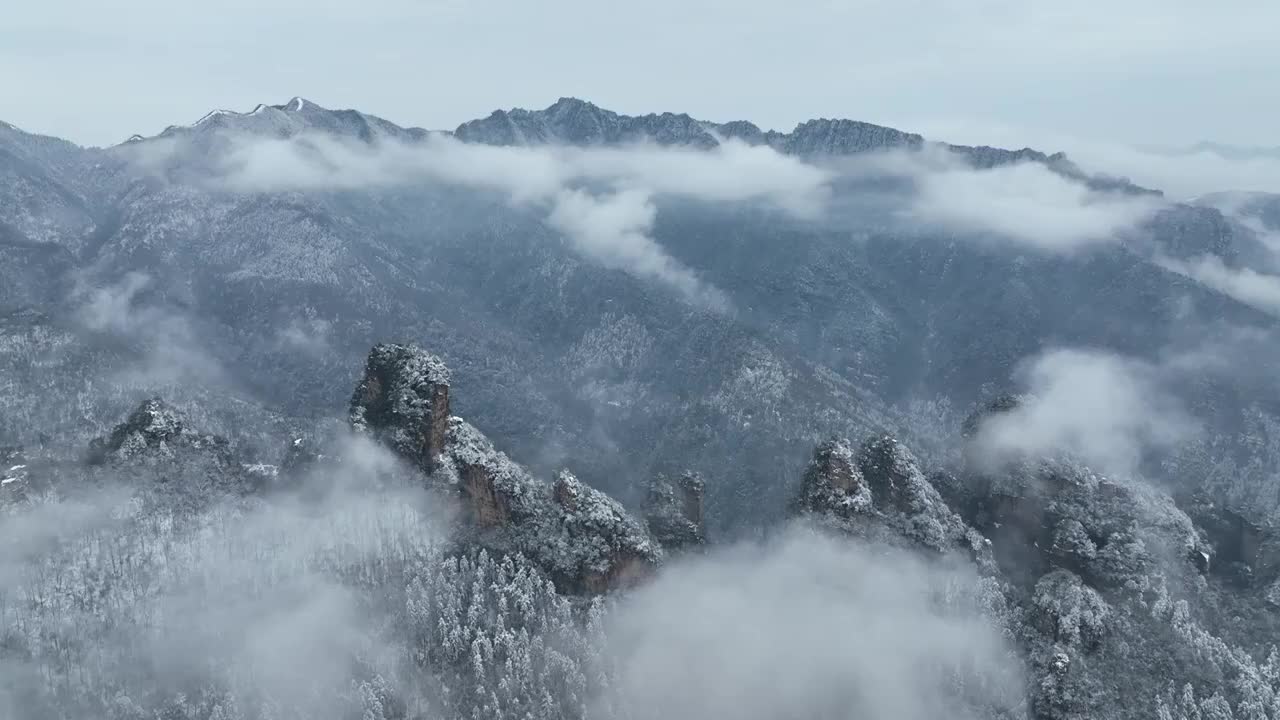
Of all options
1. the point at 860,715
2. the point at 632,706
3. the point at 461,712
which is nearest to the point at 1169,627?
the point at 860,715

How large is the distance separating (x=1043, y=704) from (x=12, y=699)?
212 metres

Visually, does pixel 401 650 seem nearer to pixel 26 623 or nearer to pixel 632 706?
pixel 632 706

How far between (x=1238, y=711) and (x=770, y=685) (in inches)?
3704

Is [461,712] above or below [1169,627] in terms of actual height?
below

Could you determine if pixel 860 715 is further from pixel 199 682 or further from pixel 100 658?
pixel 100 658

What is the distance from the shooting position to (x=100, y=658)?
193m

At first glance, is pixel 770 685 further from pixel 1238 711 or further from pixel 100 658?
pixel 100 658

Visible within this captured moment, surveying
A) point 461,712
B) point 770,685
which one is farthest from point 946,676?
point 461,712

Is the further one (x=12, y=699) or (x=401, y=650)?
(x=401, y=650)

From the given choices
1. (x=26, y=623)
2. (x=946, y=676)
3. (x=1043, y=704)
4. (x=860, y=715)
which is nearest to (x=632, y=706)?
(x=860, y=715)

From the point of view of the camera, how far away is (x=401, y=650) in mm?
196625

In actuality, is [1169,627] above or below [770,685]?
above

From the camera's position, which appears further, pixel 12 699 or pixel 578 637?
pixel 578 637

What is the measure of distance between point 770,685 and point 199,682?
395ft
